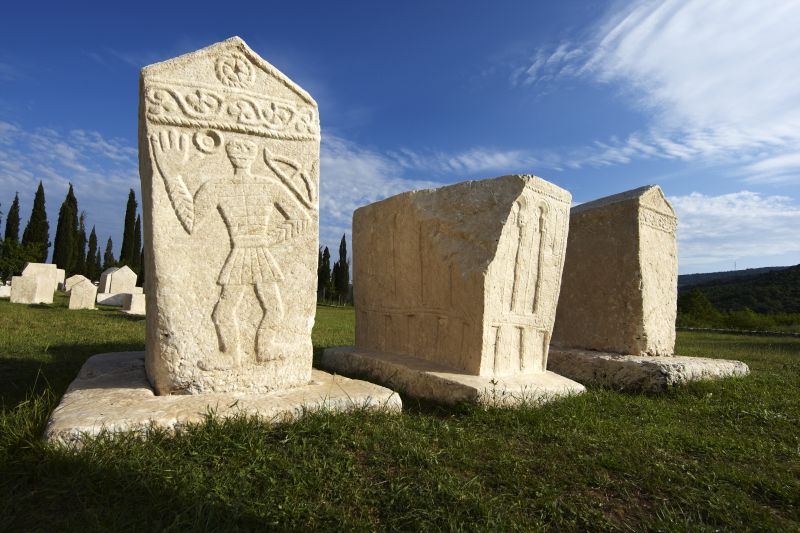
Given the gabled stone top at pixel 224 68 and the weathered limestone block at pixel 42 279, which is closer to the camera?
the gabled stone top at pixel 224 68

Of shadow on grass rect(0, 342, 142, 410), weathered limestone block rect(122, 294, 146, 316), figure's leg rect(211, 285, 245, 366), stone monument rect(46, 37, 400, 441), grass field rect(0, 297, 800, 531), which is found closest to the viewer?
grass field rect(0, 297, 800, 531)

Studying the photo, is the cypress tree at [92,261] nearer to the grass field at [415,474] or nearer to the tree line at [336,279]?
the tree line at [336,279]

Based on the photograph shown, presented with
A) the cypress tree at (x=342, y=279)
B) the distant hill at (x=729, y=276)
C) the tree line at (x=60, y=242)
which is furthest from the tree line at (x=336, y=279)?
the distant hill at (x=729, y=276)

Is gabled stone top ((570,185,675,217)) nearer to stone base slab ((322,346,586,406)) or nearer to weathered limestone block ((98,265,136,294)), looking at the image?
stone base slab ((322,346,586,406))

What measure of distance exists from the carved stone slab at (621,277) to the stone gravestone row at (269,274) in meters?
1.09

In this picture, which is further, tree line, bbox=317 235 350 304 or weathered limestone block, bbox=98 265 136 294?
tree line, bbox=317 235 350 304

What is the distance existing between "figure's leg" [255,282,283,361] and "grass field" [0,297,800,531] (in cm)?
67

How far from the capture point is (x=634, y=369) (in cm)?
453

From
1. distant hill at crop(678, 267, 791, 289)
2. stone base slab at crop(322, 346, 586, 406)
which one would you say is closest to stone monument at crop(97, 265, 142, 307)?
stone base slab at crop(322, 346, 586, 406)

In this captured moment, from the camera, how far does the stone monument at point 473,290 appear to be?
3.89 m

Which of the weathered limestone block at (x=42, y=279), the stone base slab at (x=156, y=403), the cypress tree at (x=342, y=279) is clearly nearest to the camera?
the stone base slab at (x=156, y=403)

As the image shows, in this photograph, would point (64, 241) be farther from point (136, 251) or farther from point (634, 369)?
point (634, 369)

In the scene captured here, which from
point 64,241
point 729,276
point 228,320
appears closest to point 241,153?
point 228,320

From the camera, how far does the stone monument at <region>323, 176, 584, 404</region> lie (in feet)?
12.8
